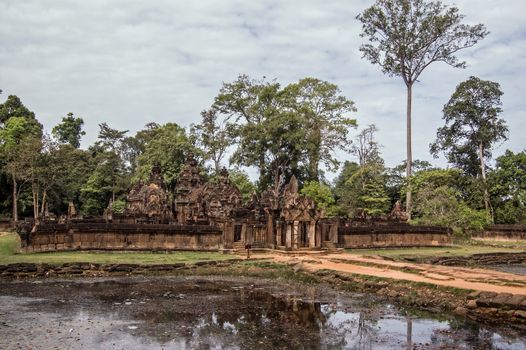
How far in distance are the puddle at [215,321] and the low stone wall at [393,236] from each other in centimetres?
1428

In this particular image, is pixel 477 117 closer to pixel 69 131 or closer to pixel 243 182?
pixel 243 182

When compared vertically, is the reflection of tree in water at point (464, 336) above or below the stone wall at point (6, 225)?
below

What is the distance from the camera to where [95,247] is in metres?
24.5

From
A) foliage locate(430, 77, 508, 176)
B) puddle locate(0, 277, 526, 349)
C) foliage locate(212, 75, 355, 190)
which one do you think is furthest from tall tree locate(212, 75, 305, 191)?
puddle locate(0, 277, 526, 349)

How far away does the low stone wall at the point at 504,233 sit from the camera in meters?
39.2

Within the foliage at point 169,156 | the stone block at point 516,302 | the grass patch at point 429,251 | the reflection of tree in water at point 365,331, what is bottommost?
the reflection of tree in water at point 365,331

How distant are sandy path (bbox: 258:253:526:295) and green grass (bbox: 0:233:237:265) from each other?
13.8 feet

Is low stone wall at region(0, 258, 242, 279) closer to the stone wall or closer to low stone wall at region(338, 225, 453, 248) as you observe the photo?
low stone wall at region(338, 225, 453, 248)

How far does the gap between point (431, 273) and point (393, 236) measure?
592 inches

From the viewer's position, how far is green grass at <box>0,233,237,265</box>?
20139 millimetres

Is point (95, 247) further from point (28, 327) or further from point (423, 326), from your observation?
point (423, 326)

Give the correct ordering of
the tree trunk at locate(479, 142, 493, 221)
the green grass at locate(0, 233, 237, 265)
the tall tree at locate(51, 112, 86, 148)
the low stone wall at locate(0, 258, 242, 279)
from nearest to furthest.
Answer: the low stone wall at locate(0, 258, 242, 279), the green grass at locate(0, 233, 237, 265), the tree trunk at locate(479, 142, 493, 221), the tall tree at locate(51, 112, 86, 148)

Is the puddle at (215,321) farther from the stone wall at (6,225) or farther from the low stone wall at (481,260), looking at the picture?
the stone wall at (6,225)

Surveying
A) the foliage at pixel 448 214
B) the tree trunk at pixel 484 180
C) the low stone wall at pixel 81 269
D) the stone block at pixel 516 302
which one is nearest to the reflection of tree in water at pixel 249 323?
the stone block at pixel 516 302
